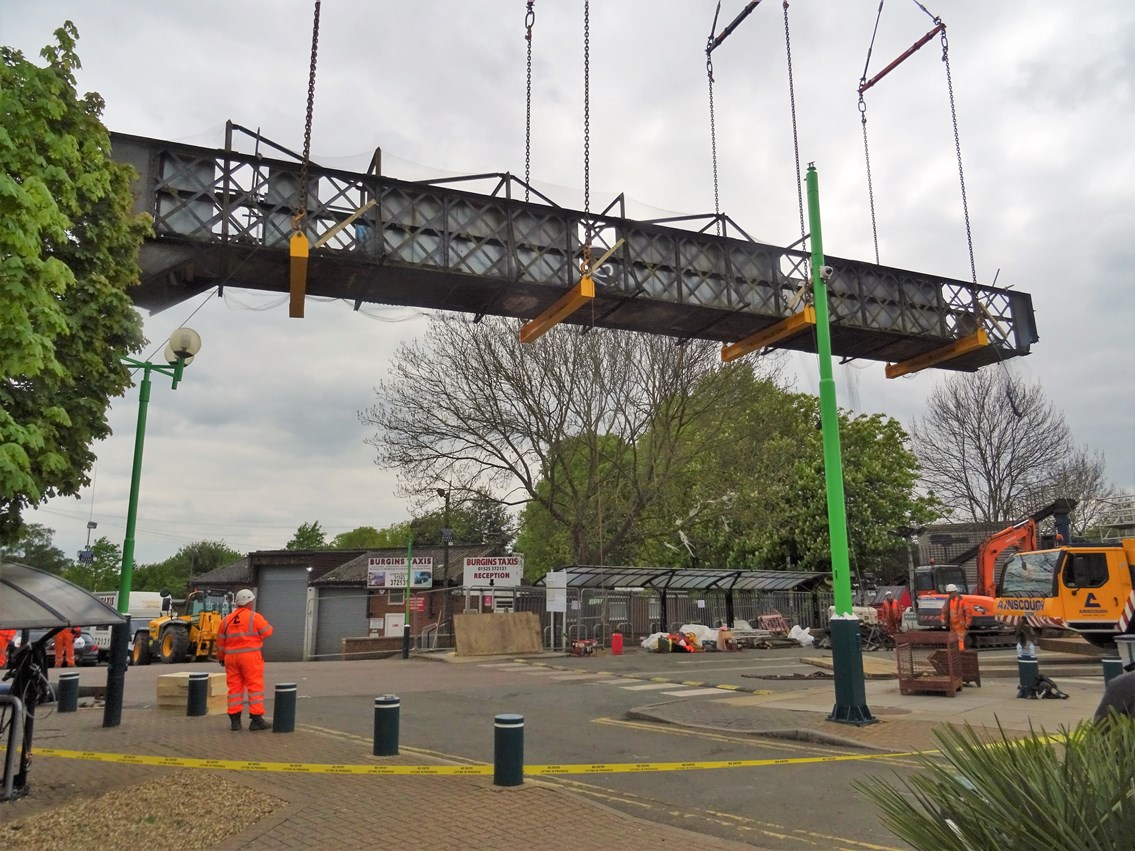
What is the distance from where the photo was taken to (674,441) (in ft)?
109

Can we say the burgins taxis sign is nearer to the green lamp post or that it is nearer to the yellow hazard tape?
the green lamp post

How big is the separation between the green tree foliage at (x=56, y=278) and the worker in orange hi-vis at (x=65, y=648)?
2127cm

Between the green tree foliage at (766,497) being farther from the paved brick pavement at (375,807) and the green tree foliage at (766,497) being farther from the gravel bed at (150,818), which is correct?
the gravel bed at (150,818)

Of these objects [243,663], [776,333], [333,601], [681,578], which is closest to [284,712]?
[243,663]

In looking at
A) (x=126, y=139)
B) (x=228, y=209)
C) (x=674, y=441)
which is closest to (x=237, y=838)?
(x=228, y=209)

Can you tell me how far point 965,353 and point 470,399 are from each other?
57.5 feet

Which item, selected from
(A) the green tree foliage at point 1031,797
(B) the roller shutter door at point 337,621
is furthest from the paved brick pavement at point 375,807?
(B) the roller shutter door at point 337,621

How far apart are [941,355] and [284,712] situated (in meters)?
14.9

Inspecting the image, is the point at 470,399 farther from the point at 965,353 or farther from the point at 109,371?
the point at 109,371

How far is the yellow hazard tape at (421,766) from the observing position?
330 inches

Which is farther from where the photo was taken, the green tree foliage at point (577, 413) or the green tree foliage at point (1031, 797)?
the green tree foliage at point (577, 413)

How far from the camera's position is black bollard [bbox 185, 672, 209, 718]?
12312mm

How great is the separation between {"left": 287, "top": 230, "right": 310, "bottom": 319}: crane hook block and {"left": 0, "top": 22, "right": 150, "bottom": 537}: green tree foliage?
7.08 ft

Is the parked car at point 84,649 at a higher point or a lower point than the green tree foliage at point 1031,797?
lower
